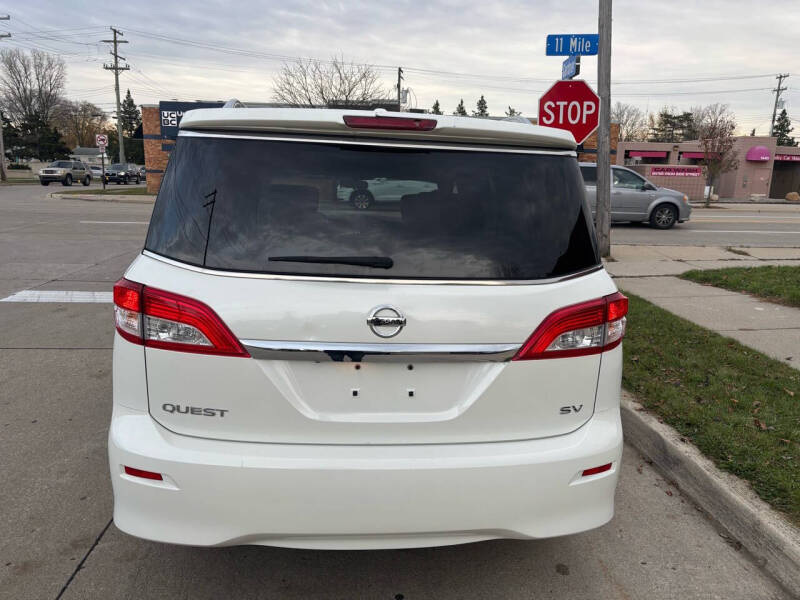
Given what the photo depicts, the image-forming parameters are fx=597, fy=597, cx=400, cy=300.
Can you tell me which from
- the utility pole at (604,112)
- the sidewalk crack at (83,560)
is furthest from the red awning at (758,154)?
the sidewalk crack at (83,560)

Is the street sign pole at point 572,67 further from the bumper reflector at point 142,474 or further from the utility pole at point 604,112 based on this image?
the bumper reflector at point 142,474

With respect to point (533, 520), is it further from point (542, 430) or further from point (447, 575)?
point (447, 575)

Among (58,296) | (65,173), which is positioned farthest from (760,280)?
(65,173)

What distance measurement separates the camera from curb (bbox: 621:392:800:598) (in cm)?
273

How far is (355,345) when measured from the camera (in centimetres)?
205

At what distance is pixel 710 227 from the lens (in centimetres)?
1933

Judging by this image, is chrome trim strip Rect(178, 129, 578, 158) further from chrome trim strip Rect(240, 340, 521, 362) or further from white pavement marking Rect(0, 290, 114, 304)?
white pavement marking Rect(0, 290, 114, 304)

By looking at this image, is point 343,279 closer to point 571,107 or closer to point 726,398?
point 726,398

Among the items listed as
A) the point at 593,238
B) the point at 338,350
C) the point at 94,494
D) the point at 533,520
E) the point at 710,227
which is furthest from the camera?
the point at 710,227

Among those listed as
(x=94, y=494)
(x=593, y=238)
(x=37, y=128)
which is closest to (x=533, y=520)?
(x=593, y=238)

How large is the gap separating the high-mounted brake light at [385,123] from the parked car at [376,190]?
0.63ft

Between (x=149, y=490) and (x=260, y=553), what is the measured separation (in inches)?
35.6

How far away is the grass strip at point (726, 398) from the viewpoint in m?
3.34

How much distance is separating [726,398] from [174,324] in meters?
3.90
